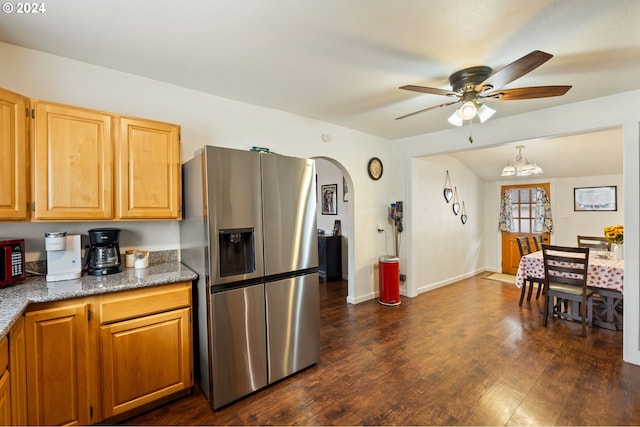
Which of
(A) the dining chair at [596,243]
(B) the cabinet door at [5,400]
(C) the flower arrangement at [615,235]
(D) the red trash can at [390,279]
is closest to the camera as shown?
(B) the cabinet door at [5,400]

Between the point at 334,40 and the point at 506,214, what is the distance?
233 inches

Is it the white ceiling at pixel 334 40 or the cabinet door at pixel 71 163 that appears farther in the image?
the cabinet door at pixel 71 163

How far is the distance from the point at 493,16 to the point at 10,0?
266cm

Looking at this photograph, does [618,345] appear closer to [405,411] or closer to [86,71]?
[405,411]

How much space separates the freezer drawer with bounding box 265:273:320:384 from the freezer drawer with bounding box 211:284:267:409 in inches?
3.2

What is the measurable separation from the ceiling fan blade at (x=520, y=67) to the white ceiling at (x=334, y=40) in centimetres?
23

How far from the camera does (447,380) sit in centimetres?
235

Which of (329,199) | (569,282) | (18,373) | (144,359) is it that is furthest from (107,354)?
(329,199)

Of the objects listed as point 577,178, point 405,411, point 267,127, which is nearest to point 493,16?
point 267,127

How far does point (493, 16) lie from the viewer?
1663mm

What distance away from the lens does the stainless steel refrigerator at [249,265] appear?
6.54 feet

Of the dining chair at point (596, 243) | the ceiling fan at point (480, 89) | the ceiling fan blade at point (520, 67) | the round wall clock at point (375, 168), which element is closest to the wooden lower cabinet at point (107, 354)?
the ceiling fan at point (480, 89)

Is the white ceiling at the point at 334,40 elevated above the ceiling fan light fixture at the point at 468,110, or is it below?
above

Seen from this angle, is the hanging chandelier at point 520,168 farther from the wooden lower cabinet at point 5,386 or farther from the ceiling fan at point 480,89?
the wooden lower cabinet at point 5,386
